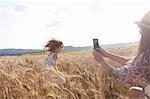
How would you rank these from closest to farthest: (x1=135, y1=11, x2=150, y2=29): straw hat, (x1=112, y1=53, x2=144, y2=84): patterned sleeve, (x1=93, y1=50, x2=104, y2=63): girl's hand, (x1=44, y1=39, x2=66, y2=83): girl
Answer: (x1=135, y1=11, x2=150, y2=29): straw hat
(x1=112, y1=53, x2=144, y2=84): patterned sleeve
(x1=93, y1=50, x2=104, y2=63): girl's hand
(x1=44, y1=39, x2=66, y2=83): girl

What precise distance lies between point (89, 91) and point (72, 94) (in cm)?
45

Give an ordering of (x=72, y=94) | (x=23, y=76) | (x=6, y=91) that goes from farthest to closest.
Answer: (x=23, y=76) → (x=72, y=94) → (x=6, y=91)

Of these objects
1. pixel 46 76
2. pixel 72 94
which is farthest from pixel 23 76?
pixel 72 94

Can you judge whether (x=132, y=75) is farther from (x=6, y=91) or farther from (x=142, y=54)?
(x=6, y=91)

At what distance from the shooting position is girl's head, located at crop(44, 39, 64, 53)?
7.03 meters

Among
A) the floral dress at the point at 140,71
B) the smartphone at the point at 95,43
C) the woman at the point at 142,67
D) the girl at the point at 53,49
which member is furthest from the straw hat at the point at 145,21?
the girl at the point at 53,49

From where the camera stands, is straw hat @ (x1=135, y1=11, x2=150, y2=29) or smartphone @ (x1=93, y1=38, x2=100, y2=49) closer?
straw hat @ (x1=135, y1=11, x2=150, y2=29)

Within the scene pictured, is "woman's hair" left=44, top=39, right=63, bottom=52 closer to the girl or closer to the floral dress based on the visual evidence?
the girl

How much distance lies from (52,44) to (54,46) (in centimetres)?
4

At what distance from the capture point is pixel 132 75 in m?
Result: 3.55

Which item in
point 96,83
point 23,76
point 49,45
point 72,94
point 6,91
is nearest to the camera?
point 6,91

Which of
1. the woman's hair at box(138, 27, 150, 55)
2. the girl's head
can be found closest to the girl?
the girl's head

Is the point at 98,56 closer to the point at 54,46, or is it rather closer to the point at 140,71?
the point at 140,71

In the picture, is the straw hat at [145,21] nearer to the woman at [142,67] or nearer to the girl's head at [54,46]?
the woman at [142,67]
